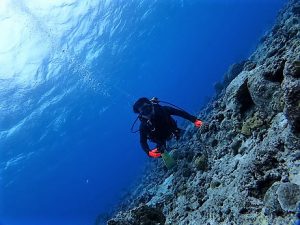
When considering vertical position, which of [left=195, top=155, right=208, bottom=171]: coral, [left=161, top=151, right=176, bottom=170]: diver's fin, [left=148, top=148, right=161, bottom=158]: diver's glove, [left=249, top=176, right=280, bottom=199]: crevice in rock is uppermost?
[left=148, top=148, right=161, bottom=158]: diver's glove

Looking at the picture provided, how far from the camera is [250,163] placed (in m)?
2.61

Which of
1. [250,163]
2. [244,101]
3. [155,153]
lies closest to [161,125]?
[155,153]

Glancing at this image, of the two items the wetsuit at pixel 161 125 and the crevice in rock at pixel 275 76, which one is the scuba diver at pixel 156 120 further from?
the crevice in rock at pixel 275 76

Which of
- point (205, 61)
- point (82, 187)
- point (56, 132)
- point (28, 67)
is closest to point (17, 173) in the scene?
point (56, 132)

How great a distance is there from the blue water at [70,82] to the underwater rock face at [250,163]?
20.5 metres

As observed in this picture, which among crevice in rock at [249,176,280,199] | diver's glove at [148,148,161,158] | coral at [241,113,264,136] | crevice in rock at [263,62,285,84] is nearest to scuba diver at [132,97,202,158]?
diver's glove at [148,148,161,158]

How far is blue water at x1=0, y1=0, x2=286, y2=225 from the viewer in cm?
2527

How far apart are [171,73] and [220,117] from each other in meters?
83.7

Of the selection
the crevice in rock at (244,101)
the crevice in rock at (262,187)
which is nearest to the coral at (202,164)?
the crevice in rock at (244,101)

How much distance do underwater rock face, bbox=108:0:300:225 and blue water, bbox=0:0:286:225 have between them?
20.5m

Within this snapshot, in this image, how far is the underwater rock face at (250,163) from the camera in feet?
6.90

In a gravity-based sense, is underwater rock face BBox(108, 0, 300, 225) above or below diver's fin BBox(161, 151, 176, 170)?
below

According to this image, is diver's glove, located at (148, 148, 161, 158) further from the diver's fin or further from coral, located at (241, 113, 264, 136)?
coral, located at (241, 113, 264, 136)

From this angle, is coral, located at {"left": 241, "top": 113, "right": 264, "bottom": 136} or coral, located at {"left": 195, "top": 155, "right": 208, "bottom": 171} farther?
coral, located at {"left": 195, "top": 155, "right": 208, "bottom": 171}
